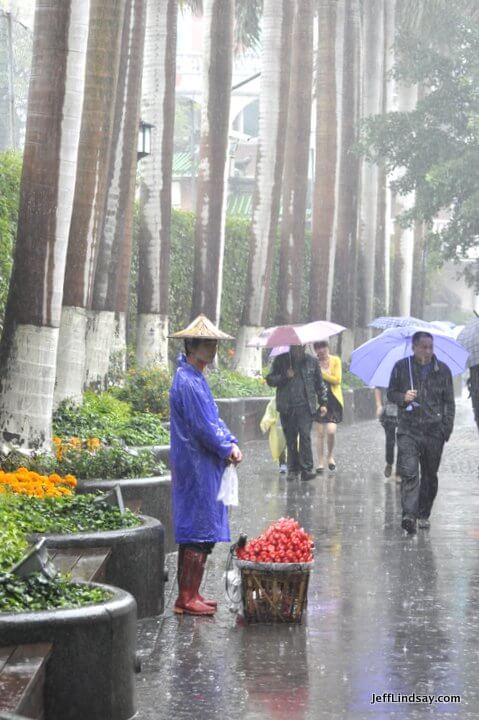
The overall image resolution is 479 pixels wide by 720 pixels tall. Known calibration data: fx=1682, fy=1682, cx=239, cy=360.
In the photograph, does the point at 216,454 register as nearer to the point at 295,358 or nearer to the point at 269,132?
the point at 295,358

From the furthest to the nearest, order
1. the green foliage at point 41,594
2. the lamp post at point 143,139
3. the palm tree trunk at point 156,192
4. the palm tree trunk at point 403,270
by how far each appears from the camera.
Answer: the palm tree trunk at point 403,270 < the palm tree trunk at point 156,192 < the lamp post at point 143,139 < the green foliage at point 41,594

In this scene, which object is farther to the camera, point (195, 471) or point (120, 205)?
point (120, 205)

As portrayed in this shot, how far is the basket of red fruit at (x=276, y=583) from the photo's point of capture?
954cm

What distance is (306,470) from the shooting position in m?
19.8

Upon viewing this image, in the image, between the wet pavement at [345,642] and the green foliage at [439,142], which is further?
the green foliage at [439,142]

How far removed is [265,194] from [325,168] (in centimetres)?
377

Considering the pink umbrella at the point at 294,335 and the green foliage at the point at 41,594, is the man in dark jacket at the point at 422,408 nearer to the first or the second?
the pink umbrella at the point at 294,335

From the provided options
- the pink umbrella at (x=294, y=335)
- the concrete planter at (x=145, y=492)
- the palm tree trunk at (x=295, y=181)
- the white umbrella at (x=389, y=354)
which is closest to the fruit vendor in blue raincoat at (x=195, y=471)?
the concrete planter at (x=145, y=492)

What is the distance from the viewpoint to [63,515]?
9953 mm

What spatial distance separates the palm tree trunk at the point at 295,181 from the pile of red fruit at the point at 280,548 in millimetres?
23026

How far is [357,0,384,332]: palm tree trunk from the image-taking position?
41406mm

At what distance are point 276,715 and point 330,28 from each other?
29.1 meters

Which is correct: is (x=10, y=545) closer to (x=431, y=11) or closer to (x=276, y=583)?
(x=276, y=583)

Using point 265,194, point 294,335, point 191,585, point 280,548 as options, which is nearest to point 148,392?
point 294,335
